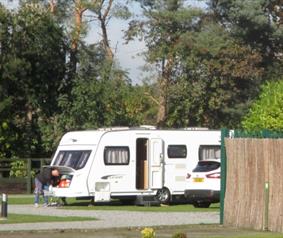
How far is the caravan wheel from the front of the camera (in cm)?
3803

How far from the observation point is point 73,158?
37.5 meters

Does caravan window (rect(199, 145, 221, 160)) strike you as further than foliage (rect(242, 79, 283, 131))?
No

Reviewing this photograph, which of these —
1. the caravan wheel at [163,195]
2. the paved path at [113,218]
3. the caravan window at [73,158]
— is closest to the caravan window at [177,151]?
the caravan wheel at [163,195]

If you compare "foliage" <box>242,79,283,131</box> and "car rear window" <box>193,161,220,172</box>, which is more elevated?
"foliage" <box>242,79,283,131</box>

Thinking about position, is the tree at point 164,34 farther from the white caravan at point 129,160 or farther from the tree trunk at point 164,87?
the white caravan at point 129,160

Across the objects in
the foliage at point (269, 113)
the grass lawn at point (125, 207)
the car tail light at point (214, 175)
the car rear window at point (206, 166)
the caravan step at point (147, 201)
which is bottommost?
the grass lawn at point (125, 207)

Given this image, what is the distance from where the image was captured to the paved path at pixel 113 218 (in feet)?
86.2

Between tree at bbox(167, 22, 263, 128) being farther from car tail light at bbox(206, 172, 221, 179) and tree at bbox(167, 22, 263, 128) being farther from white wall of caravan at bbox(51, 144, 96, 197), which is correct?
car tail light at bbox(206, 172, 221, 179)

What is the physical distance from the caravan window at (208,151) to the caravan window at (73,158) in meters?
4.71

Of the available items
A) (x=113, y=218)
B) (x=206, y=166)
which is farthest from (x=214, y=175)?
(x=113, y=218)

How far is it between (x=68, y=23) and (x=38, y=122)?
33.3 feet

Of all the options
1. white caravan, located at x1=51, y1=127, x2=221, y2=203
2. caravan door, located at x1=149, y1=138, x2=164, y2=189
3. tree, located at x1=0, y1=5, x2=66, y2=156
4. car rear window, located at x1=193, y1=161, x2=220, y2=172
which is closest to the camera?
car rear window, located at x1=193, y1=161, x2=220, y2=172

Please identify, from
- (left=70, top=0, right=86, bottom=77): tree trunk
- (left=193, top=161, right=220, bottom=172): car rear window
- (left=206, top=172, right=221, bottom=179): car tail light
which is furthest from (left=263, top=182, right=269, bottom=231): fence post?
(left=70, top=0, right=86, bottom=77): tree trunk

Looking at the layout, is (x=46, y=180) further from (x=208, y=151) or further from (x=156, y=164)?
(x=208, y=151)
